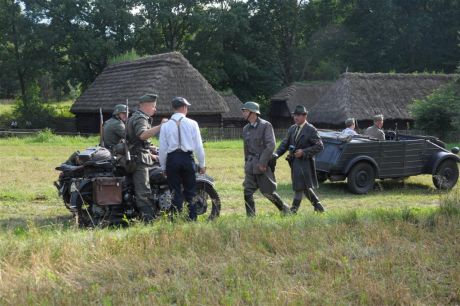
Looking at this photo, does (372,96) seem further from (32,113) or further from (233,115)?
(32,113)

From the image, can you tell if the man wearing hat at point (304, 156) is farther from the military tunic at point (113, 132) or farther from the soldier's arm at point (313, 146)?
the military tunic at point (113, 132)

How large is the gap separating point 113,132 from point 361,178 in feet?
17.9

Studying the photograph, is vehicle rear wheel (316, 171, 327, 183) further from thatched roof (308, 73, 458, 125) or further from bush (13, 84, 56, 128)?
bush (13, 84, 56, 128)

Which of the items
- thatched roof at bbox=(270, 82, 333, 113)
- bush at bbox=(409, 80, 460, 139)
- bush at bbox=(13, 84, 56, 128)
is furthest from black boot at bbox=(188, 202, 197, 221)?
thatched roof at bbox=(270, 82, 333, 113)

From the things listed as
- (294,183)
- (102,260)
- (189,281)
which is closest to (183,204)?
(294,183)

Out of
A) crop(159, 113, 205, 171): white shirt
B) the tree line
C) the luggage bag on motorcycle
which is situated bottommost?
the luggage bag on motorcycle

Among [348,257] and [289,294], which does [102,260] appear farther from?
[348,257]

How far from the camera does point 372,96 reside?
3209 centimetres

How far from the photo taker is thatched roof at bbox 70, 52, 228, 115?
29438 millimetres

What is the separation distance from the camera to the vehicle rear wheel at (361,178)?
11891 mm

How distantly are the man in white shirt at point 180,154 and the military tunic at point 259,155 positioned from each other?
1008 mm

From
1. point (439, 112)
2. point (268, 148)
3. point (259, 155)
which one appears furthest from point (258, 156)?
point (439, 112)

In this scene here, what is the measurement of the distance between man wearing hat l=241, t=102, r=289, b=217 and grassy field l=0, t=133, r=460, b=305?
136 centimetres

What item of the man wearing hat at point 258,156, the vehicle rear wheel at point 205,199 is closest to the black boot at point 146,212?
the vehicle rear wheel at point 205,199
